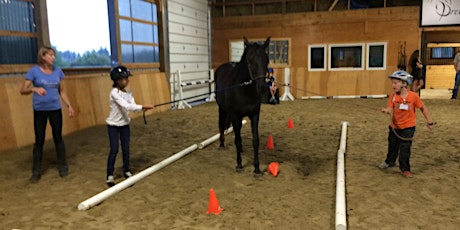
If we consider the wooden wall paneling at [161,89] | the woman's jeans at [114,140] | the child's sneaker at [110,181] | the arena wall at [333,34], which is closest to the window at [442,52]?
the arena wall at [333,34]

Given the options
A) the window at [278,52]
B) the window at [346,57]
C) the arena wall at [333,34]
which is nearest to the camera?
the arena wall at [333,34]

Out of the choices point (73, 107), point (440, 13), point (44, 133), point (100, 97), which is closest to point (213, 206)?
point (44, 133)

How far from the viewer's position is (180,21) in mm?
11617

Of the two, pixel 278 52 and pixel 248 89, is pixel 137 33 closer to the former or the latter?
pixel 248 89

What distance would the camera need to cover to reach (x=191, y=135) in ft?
23.2

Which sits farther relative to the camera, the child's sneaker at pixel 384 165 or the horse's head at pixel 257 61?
the child's sneaker at pixel 384 165

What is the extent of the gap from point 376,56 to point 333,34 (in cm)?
185

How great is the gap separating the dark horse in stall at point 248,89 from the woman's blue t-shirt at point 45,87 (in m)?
2.17

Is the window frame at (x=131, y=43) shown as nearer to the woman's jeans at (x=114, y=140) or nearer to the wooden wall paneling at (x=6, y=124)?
the wooden wall paneling at (x=6, y=124)

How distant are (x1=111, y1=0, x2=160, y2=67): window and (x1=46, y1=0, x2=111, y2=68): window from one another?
0.38m

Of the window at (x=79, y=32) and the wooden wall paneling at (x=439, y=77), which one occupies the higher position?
the window at (x=79, y=32)

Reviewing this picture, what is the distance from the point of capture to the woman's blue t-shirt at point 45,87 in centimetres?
415

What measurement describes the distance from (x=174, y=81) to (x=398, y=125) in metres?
7.86

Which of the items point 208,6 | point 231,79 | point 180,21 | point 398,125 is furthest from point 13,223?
point 208,6
